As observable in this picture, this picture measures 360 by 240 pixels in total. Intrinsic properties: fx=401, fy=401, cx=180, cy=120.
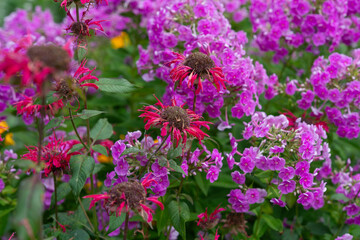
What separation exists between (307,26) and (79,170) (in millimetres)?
1558

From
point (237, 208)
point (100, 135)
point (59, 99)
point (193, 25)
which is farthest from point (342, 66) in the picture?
point (59, 99)

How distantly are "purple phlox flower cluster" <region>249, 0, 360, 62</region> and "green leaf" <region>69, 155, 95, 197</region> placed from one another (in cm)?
137

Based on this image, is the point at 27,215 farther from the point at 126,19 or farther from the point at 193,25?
the point at 126,19

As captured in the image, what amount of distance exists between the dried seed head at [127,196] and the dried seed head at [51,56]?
421 millimetres

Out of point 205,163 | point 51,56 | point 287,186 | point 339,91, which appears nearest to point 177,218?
point 205,163

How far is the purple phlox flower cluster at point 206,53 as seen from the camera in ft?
5.58

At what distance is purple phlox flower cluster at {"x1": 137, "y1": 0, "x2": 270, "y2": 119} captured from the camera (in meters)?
1.70

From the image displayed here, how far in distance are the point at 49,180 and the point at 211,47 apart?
0.96m

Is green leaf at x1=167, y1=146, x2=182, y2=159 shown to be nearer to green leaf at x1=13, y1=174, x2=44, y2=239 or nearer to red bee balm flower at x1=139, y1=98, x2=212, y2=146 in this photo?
red bee balm flower at x1=139, y1=98, x2=212, y2=146

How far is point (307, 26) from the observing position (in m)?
2.27

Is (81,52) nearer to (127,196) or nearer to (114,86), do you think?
(114,86)

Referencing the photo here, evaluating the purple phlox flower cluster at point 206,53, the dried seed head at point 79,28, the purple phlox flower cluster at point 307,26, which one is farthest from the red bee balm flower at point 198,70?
the purple phlox flower cluster at point 307,26

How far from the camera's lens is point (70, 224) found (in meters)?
1.59

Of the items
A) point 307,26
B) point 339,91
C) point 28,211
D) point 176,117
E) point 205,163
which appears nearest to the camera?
point 28,211
